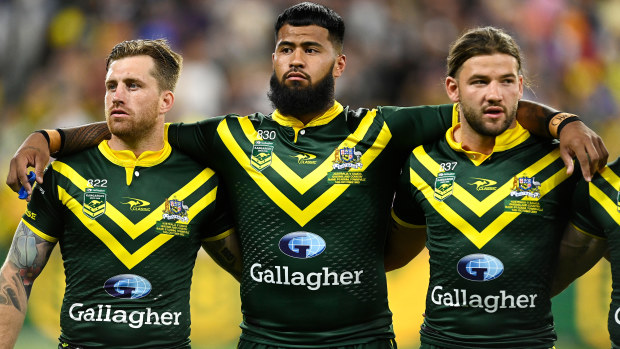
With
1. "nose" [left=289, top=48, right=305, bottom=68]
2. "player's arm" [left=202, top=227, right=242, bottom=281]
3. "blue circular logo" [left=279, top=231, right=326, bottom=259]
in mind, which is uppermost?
"nose" [left=289, top=48, right=305, bottom=68]

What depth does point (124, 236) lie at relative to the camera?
5.45 m

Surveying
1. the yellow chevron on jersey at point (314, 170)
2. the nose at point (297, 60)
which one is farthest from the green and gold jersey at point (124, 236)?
the nose at point (297, 60)

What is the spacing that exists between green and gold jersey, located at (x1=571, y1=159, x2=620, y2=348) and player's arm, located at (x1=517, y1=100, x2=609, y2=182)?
3.7 inches

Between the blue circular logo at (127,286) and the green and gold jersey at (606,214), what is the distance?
261cm

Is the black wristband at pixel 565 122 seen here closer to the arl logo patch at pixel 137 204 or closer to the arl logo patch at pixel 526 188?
the arl logo patch at pixel 526 188

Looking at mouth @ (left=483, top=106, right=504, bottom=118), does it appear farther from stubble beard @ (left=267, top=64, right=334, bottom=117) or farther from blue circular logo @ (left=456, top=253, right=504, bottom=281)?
stubble beard @ (left=267, top=64, right=334, bottom=117)

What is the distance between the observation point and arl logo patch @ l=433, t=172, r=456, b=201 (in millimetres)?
5434

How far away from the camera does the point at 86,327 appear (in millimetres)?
5348

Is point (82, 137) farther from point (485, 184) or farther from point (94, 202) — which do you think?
point (485, 184)

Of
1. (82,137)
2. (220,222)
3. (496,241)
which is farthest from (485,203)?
(82,137)

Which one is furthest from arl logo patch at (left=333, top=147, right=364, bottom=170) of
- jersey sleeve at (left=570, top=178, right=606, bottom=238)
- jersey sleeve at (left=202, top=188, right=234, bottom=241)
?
jersey sleeve at (left=570, top=178, right=606, bottom=238)

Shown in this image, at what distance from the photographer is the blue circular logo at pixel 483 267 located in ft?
17.3

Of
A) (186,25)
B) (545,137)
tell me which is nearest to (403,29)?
(186,25)

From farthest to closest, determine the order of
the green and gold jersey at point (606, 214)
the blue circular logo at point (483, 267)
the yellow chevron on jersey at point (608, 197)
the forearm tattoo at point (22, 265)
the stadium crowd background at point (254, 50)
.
Answer: the stadium crowd background at point (254, 50) → the forearm tattoo at point (22, 265) → the blue circular logo at point (483, 267) → the yellow chevron on jersey at point (608, 197) → the green and gold jersey at point (606, 214)
